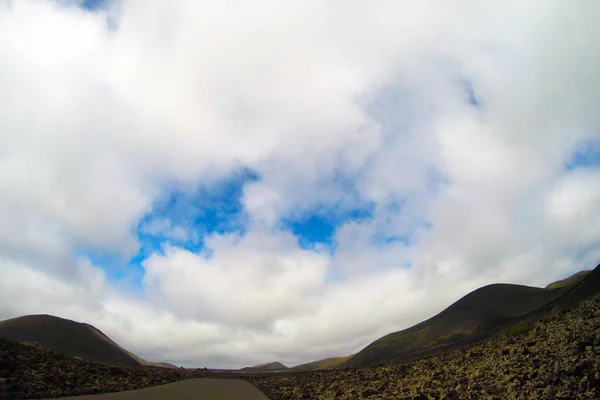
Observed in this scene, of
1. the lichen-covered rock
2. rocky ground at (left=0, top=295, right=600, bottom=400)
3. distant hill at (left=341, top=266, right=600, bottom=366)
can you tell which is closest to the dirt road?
rocky ground at (left=0, top=295, right=600, bottom=400)

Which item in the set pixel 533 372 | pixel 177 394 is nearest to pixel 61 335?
pixel 177 394

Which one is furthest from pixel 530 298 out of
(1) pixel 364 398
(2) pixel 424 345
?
(1) pixel 364 398

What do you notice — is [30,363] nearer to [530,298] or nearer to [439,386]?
[439,386]

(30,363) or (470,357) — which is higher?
(30,363)

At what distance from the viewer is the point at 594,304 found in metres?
32.0

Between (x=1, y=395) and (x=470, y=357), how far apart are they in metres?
43.2

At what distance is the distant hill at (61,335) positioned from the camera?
409 ft

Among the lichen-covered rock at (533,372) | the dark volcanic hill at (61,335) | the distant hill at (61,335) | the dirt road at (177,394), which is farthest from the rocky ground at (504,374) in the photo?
the dark volcanic hill at (61,335)

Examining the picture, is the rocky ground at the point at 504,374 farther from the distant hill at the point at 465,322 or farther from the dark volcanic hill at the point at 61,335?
the distant hill at the point at 465,322

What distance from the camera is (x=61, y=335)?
134 m

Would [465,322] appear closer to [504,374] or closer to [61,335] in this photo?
[504,374]

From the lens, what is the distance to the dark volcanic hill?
124688 mm

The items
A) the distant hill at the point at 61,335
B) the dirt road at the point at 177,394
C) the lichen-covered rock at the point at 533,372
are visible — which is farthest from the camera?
the distant hill at the point at 61,335

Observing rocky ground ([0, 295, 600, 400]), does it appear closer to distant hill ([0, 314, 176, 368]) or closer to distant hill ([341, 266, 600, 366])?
distant hill ([0, 314, 176, 368])
